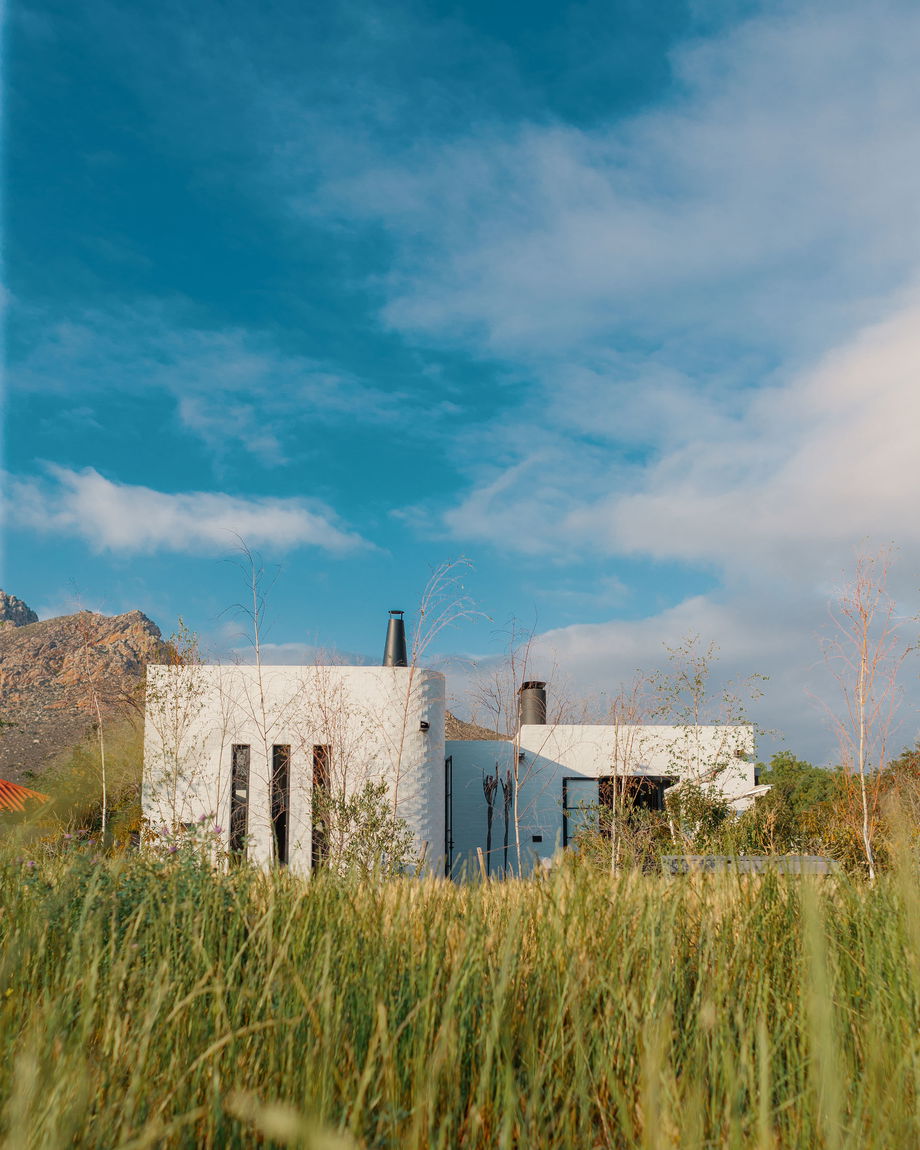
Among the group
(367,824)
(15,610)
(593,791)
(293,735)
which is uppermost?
(15,610)

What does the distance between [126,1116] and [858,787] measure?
40.5ft

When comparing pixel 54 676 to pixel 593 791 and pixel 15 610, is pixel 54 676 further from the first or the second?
pixel 593 791

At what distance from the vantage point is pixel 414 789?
13.7 m

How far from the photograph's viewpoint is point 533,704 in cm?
1842

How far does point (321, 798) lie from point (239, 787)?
2296 mm

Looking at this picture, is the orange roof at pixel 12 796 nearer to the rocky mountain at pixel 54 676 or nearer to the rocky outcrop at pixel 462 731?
the rocky mountain at pixel 54 676

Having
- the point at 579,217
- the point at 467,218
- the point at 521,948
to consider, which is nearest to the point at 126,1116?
the point at 521,948

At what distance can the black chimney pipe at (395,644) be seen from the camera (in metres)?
15.7

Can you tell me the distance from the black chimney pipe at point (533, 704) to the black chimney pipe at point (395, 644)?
11.3 feet

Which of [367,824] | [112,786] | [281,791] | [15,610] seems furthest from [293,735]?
[15,610]

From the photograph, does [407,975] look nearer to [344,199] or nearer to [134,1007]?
[134,1007]

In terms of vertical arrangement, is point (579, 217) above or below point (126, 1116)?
above

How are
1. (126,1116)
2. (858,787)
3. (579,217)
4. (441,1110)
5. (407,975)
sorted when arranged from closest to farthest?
(126,1116), (441,1110), (407,975), (579,217), (858,787)

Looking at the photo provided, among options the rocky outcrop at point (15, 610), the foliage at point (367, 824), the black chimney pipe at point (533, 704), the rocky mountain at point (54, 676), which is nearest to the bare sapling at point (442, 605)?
the foliage at point (367, 824)
